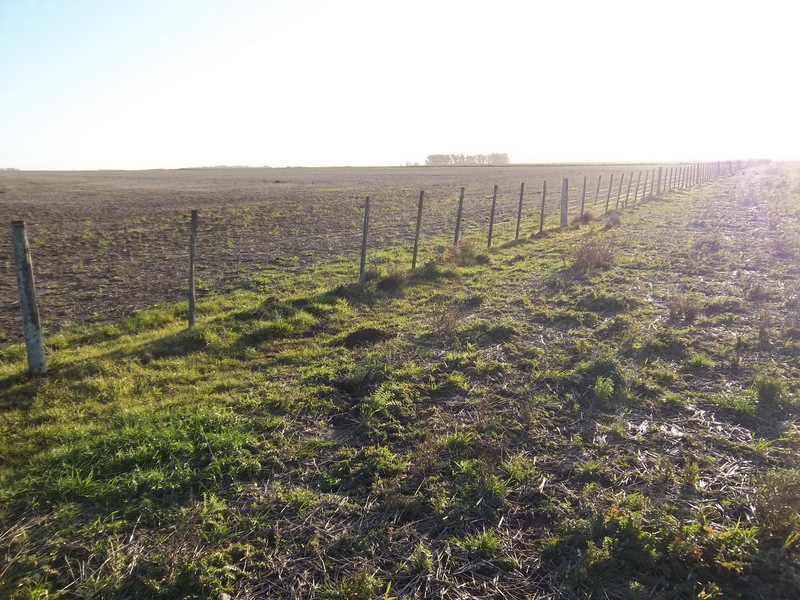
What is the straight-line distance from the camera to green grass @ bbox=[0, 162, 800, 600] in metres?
3.17

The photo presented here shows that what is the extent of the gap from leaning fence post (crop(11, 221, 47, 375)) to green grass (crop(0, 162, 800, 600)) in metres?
0.25

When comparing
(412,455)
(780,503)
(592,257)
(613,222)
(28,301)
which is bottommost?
(412,455)

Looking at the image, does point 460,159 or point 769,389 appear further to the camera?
point 460,159

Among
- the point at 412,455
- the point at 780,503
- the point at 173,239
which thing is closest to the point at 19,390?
the point at 412,455

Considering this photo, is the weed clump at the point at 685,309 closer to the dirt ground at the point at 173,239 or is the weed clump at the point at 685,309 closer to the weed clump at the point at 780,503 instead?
the weed clump at the point at 780,503

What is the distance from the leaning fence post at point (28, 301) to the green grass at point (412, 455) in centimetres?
25

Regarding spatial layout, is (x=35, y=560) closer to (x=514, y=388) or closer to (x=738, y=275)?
(x=514, y=388)

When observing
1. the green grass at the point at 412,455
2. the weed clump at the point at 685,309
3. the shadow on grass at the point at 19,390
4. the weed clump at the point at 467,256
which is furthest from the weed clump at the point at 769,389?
the shadow on grass at the point at 19,390

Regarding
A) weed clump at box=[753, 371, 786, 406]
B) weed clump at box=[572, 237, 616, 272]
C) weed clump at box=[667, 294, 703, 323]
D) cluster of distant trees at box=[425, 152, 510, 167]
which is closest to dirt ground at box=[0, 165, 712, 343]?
weed clump at box=[572, 237, 616, 272]

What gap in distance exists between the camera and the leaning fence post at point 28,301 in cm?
579

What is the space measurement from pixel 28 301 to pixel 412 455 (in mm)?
5276

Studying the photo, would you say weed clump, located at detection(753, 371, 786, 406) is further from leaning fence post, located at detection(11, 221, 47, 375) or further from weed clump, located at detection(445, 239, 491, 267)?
leaning fence post, located at detection(11, 221, 47, 375)

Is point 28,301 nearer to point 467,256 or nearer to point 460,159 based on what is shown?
point 467,256

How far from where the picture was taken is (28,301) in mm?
5922
